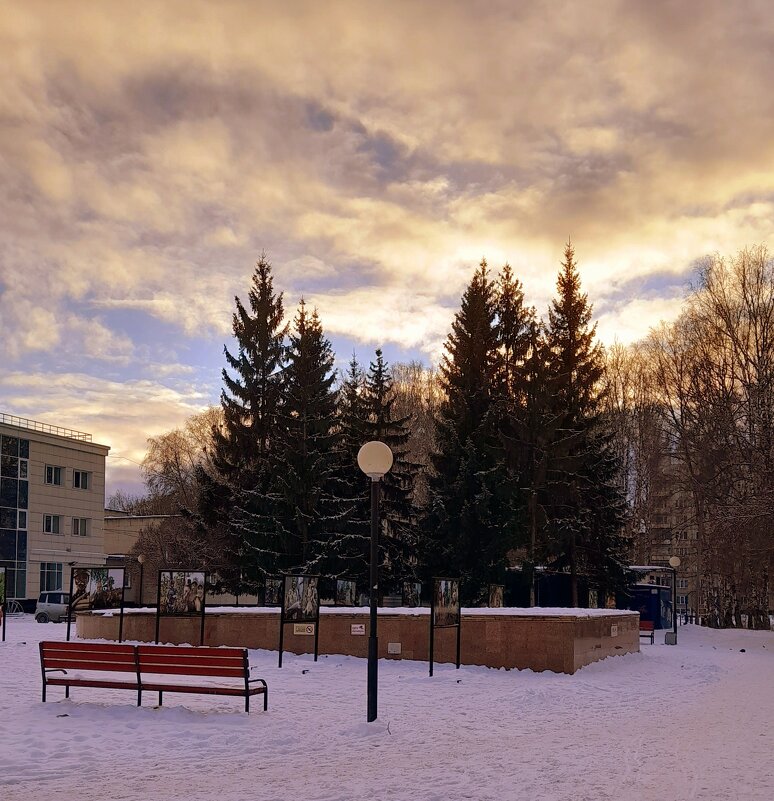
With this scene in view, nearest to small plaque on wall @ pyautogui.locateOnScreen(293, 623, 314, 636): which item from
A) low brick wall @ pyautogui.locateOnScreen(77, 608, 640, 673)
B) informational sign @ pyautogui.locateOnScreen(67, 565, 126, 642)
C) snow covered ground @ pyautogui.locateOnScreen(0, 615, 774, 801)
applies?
low brick wall @ pyautogui.locateOnScreen(77, 608, 640, 673)

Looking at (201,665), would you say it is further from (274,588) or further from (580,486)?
A: (580,486)

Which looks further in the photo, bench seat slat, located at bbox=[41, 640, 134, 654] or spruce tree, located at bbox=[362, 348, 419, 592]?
spruce tree, located at bbox=[362, 348, 419, 592]

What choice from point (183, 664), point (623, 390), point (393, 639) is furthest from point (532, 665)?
point (623, 390)

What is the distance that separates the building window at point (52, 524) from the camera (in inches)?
2490

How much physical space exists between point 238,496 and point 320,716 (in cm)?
2748

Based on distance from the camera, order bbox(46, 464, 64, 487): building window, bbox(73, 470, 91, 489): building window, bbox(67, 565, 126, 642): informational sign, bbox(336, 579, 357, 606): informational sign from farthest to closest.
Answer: bbox(73, 470, 91, 489): building window → bbox(46, 464, 64, 487): building window → bbox(336, 579, 357, 606): informational sign → bbox(67, 565, 126, 642): informational sign

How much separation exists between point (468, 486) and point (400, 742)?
24.7 m

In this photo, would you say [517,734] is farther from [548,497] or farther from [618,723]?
[548,497]

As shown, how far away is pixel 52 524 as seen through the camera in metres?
63.9

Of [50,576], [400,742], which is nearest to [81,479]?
[50,576]

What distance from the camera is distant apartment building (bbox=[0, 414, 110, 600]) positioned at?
60219 mm

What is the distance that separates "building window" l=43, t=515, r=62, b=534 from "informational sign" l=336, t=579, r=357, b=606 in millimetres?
44232

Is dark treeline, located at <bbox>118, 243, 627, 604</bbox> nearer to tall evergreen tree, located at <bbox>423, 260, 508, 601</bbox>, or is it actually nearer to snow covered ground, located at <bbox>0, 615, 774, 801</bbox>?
tall evergreen tree, located at <bbox>423, 260, 508, 601</bbox>

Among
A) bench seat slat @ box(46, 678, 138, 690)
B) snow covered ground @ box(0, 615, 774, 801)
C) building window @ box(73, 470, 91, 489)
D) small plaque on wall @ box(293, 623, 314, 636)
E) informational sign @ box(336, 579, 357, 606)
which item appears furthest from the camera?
building window @ box(73, 470, 91, 489)
